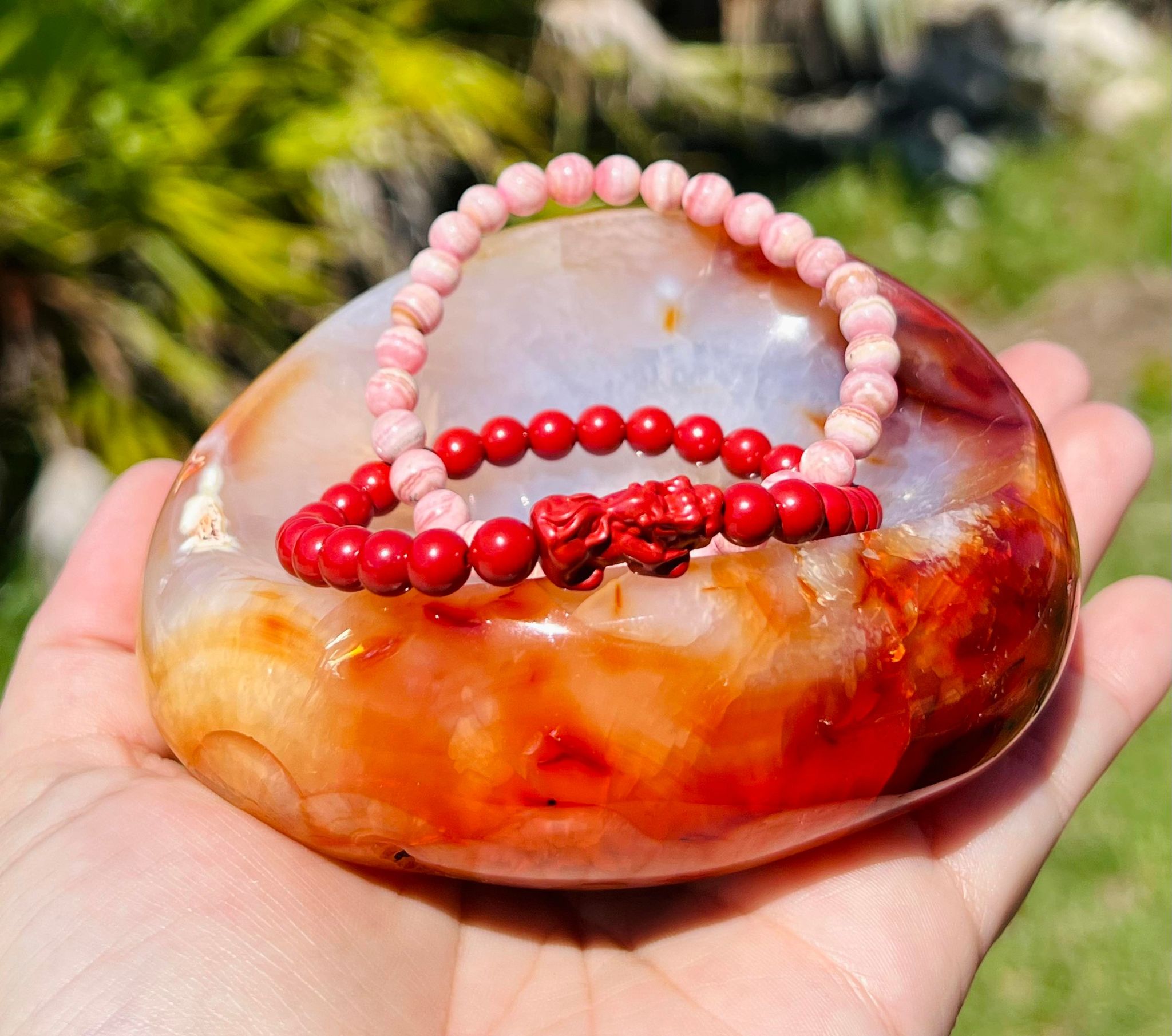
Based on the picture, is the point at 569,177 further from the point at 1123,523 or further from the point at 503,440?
the point at 1123,523

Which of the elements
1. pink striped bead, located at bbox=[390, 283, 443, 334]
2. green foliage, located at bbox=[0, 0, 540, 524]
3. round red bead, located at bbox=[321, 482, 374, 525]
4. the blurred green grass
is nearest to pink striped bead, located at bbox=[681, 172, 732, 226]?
pink striped bead, located at bbox=[390, 283, 443, 334]

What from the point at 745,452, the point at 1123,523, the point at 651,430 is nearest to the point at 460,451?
the point at 651,430

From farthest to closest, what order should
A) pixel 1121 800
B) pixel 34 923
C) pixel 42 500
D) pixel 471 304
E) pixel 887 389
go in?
1. pixel 42 500
2. pixel 1121 800
3. pixel 471 304
4. pixel 887 389
5. pixel 34 923

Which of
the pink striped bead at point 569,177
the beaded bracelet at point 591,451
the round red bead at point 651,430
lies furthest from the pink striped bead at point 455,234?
the round red bead at point 651,430

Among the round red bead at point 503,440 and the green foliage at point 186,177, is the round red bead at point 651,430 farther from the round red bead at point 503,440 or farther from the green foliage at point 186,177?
the green foliage at point 186,177

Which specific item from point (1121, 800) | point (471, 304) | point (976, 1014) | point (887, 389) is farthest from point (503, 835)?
point (1121, 800)

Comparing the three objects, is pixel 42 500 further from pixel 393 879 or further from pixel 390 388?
pixel 393 879
